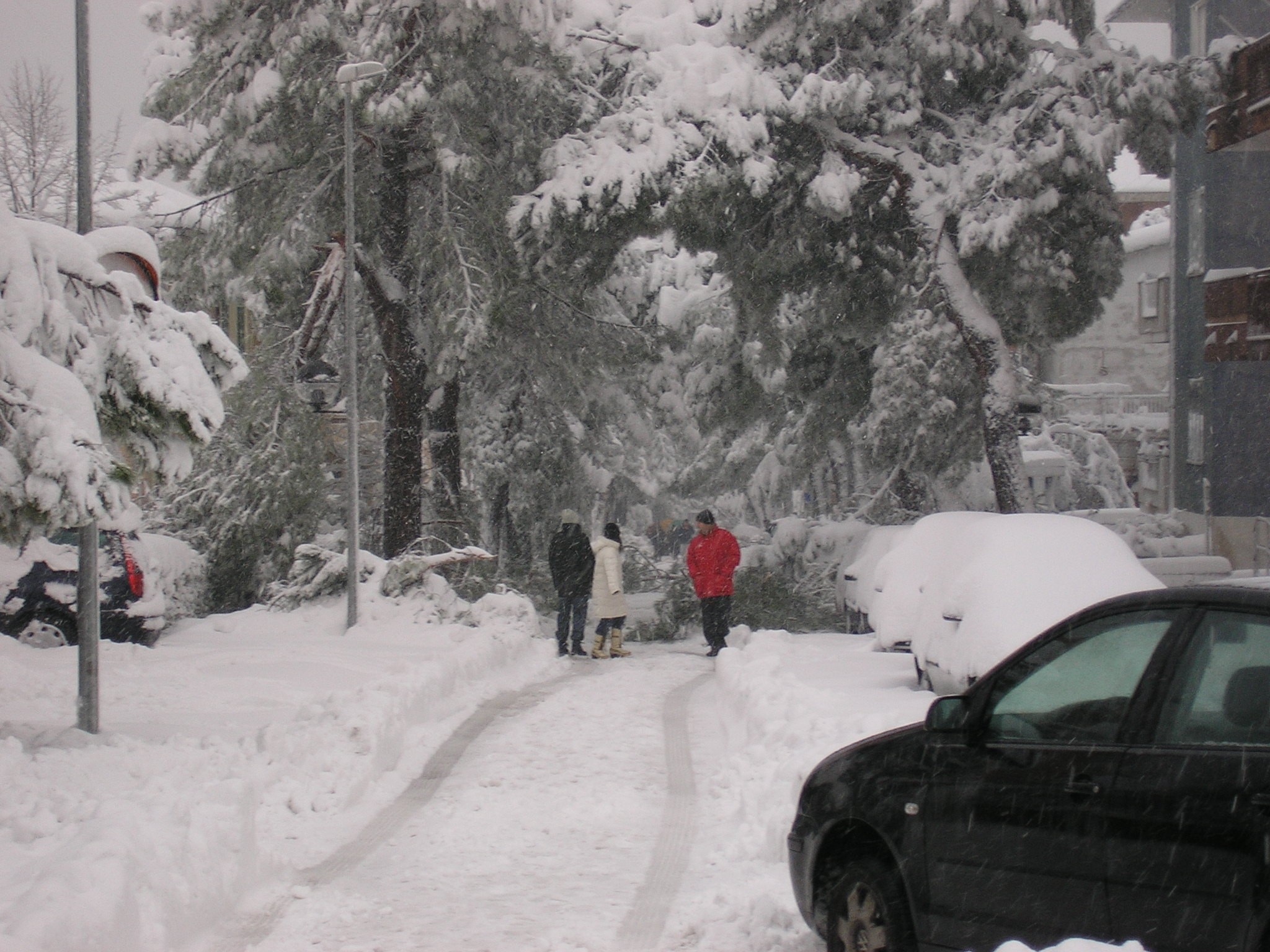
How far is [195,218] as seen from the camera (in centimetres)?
2117

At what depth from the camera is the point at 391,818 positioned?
8008 millimetres

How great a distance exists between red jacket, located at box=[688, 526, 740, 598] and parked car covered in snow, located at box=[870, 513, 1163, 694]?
5.74 m

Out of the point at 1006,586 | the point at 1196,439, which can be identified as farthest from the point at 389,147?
the point at 1196,439

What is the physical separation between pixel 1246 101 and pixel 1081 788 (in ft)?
58.4

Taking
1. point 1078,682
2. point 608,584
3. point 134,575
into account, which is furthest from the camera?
point 608,584

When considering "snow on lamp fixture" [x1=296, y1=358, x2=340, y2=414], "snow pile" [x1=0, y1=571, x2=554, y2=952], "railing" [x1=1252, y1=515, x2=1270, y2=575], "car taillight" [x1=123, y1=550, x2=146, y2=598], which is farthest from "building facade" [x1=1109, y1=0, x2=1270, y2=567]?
"car taillight" [x1=123, y1=550, x2=146, y2=598]

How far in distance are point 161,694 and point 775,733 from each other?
15.4 ft

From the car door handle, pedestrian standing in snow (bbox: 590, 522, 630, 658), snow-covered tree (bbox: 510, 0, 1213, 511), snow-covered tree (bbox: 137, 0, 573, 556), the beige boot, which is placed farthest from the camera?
snow-covered tree (bbox: 137, 0, 573, 556)

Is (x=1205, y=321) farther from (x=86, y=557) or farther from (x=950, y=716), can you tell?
(x=950, y=716)

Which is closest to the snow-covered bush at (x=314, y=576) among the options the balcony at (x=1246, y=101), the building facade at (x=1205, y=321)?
the balcony at (x=1246, y=101)

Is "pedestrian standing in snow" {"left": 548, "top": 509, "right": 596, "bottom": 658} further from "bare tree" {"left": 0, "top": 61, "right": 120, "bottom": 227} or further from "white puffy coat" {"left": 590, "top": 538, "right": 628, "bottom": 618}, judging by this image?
"bare tree" {"left": 0, "top": 61, "right": 120, "bottom": 227}

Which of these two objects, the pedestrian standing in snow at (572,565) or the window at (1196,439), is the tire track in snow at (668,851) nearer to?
the pedestrian standing in snow at (572,565)

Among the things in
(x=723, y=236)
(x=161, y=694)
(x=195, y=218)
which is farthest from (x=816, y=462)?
(x=161, y=694)

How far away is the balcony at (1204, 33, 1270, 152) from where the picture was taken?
712 inches
